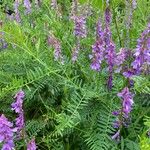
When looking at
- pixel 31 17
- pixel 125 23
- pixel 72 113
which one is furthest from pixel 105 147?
pixel 31 17

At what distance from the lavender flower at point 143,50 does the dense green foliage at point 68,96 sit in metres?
0.07

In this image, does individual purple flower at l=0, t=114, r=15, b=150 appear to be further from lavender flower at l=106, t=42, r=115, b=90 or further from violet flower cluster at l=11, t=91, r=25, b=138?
lavender flower at l=106, t=42, r=115, b=90

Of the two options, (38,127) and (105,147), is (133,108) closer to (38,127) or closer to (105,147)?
(105,147)

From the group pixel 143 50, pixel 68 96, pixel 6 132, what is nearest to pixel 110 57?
pixel 143 50

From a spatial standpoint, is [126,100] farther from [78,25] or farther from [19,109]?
[78,25]


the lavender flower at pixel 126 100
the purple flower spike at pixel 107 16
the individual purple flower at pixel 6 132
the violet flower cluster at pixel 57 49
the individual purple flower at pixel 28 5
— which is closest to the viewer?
the individual purple flower at pixel 6 132

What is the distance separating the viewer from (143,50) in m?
1.82

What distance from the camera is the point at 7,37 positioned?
6.68 ft

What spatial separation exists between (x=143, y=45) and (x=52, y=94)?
1.96 feet

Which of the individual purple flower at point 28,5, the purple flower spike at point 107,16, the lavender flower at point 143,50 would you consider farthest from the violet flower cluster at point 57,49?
the individual purple flower at point 28,5

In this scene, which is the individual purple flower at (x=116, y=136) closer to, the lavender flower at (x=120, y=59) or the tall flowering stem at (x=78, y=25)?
the lavender flower at (x=120, y=59)

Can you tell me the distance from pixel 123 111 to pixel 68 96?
360mm

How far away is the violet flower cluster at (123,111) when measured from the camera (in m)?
1.80

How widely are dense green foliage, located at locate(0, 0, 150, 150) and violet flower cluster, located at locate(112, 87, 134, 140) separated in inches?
1.1
